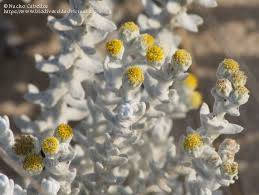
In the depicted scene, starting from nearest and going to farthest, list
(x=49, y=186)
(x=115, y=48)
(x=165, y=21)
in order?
(x=49, y=186) → (x=115, y=48) → (x=165, y=21)

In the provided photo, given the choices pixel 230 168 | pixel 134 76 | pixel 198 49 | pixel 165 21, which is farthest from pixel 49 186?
pixel 198 49

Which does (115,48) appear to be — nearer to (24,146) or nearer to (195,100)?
(24,146)

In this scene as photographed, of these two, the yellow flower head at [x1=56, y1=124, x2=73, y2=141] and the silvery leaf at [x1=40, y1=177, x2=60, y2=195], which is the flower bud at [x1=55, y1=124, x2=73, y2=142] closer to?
the yellow flower head at [x1=56, y1=124, x2=73, y2=141]

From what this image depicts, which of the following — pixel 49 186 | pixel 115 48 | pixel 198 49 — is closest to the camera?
pixel 49 186

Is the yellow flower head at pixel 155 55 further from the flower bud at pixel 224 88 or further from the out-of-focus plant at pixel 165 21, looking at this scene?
the out-of-focus plant at pixel 165 21

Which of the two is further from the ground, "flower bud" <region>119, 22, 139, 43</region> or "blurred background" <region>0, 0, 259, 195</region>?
"flower bud" <region>119, 22, 139, 43</region>

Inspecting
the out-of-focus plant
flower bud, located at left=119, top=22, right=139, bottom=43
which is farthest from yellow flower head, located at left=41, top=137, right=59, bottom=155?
the out-of-focus plant
